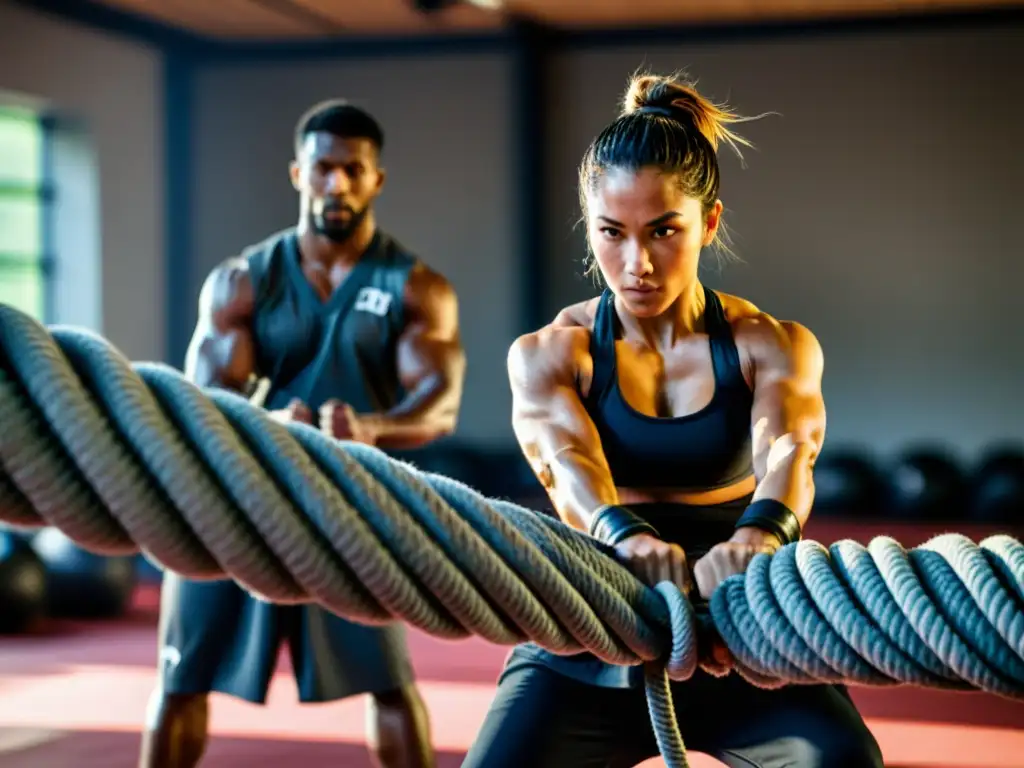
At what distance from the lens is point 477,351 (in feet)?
26.9

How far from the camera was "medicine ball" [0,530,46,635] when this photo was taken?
16.2ft

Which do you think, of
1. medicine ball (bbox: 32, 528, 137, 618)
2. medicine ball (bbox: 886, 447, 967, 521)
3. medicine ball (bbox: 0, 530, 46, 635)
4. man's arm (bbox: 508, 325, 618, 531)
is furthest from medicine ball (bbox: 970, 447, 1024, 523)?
man's arm (bbox: 508, 325, 618, 531)

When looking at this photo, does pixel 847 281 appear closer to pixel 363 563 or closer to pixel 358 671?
pixel 358 671

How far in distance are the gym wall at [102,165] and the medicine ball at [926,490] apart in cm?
418

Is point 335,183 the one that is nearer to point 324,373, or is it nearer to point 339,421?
point 324,373

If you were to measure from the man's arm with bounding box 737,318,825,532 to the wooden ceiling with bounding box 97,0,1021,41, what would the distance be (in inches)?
236

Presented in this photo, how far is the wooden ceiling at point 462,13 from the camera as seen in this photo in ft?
24.0

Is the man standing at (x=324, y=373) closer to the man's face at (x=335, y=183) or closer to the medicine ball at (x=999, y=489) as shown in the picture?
the man's face at (x=335, y=183)

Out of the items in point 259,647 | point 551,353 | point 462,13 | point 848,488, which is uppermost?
point 462,13

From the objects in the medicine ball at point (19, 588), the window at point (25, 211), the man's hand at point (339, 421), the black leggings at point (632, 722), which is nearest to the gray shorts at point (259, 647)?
the man's hand at point (339, 421)

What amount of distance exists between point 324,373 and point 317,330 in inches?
3.8

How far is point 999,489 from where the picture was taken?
684cm

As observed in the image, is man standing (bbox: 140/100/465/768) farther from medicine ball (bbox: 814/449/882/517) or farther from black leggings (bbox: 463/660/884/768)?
medicine ball (bbox: 814/449/882/517)

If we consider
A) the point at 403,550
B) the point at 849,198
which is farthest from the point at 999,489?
the point at 403,550
